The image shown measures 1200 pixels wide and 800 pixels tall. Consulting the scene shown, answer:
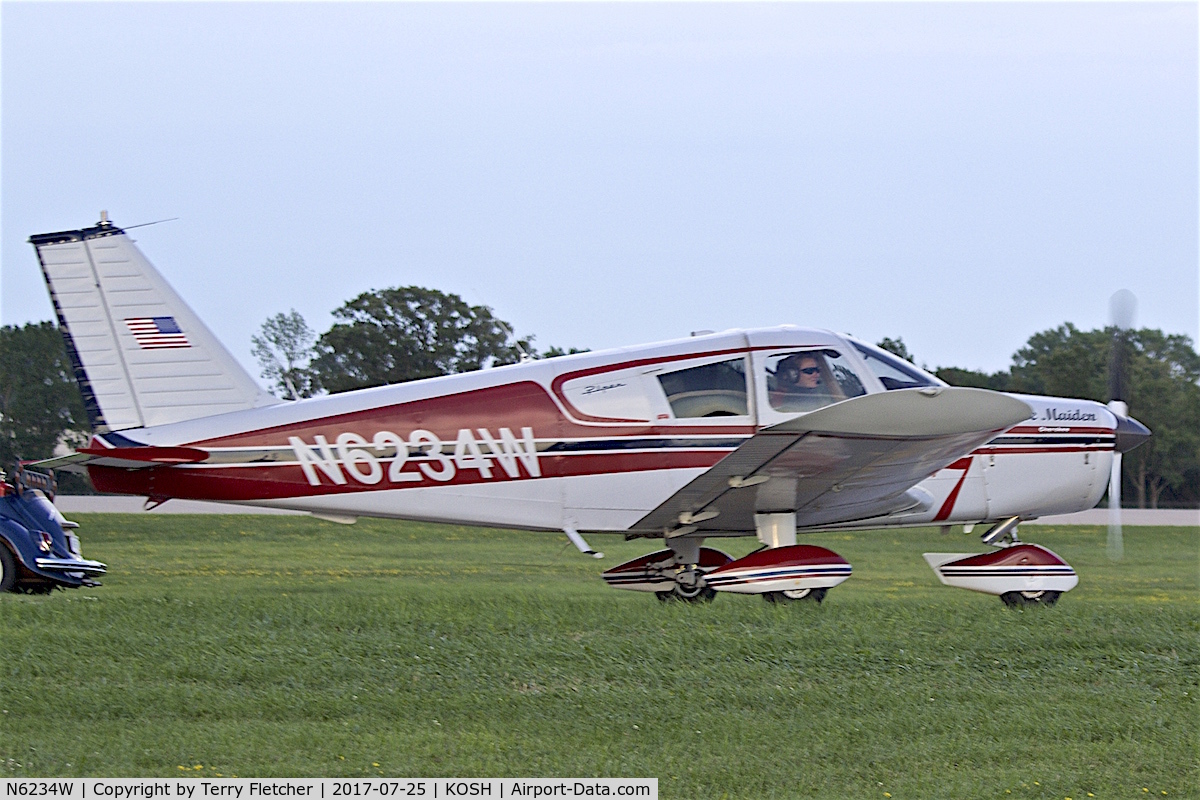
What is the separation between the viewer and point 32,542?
10.3 meters

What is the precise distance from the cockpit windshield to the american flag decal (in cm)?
538

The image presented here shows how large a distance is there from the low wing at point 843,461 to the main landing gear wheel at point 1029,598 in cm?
109

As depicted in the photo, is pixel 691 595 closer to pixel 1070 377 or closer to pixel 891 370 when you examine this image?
pixel 891 370

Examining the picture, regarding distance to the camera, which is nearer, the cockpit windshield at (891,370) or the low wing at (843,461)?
the low wing at (843,461)

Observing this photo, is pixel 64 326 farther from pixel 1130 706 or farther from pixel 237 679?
pixel 1130 706

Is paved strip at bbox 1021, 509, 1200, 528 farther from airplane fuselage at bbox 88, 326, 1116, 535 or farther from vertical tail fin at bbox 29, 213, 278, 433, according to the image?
vertical tail fin at bbox 29, 213, 278, 433

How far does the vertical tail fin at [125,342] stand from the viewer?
362 inches

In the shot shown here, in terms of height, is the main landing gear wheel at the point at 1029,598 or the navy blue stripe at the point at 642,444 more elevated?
the navy blue stripe at the point at 642,444

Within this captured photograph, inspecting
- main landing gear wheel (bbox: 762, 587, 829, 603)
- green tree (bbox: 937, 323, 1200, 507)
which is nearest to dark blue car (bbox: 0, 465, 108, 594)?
main landing gear wheel (bbox: 762, 587, 829, 603)

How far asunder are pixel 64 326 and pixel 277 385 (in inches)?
1072

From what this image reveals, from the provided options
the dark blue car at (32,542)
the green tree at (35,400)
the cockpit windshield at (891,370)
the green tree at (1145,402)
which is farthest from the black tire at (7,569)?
the green tree at (1145,402)

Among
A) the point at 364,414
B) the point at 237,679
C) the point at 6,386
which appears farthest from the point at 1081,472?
the point at 6,386

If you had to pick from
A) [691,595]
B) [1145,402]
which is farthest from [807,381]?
[1145,402]

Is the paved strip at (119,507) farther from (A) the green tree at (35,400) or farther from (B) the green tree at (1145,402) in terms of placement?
(B) the green tree at (1145,402)
